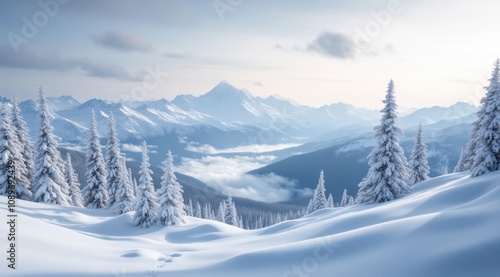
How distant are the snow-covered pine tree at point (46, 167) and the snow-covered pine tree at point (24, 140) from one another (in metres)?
2.84

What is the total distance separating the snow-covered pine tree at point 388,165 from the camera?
24.6 meters

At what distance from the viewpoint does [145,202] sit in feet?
89.2

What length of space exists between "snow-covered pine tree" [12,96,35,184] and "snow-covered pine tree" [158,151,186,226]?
64.7 ft

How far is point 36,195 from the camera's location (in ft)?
103

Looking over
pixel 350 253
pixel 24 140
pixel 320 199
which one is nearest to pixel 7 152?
pixel 24 140

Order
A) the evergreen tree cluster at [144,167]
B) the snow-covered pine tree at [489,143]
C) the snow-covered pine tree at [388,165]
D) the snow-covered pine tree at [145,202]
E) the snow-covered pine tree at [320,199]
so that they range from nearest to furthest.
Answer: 1. the snow-covered pine tree at [489,143]
2. the evergreen tree cluster at [144,167]
3. the snow-covered pine tree at [388,165]
4. the snow-covered pine tree at [145,202]
5. the snow-covered pine tree at [320,199]

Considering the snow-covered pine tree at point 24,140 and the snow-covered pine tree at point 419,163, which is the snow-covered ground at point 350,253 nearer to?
the snow-covered pine tree at point 419,163

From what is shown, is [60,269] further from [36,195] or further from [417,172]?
[417,172]

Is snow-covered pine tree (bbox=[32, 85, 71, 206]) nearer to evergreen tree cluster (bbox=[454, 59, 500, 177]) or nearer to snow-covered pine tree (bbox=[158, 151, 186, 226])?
snow-covered pine tree (bbox=[158, 151, 186, 226])

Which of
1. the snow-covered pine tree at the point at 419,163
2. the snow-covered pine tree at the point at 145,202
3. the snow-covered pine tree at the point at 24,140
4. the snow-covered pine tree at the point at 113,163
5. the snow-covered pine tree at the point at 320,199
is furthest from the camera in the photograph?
the snow-covered pine tree at the point at 320,199

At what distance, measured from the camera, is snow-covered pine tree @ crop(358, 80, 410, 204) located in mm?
24562

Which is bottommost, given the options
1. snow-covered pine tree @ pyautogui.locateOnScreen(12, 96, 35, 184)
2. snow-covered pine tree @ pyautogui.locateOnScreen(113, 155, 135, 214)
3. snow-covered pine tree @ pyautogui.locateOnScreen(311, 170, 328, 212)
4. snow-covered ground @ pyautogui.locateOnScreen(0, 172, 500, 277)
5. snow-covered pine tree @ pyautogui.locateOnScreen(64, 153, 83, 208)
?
snow-covered ground @ pyautogui.locateOnScreen(0, 172, 500, 277)

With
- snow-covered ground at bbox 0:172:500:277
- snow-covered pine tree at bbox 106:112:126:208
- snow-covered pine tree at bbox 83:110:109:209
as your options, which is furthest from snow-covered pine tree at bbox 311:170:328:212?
snow-covered pine tree at bbox 83:110:109:209

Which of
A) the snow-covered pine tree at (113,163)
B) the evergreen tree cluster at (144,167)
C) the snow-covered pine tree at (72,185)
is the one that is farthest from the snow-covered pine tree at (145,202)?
the snow-covered pine tree at (72,185)
